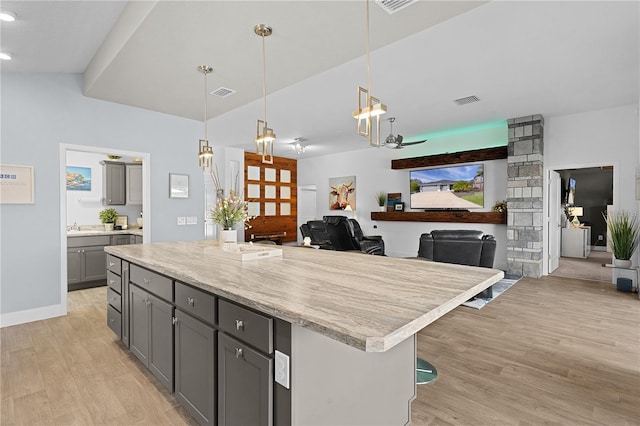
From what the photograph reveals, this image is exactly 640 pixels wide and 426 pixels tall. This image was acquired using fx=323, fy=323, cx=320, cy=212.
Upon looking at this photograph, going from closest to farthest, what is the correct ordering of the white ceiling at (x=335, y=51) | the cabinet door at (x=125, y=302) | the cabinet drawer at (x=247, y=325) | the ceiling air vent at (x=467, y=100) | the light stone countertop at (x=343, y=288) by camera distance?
the light stone countertop at (x=343, y=288)
the cabinet drawer at (x=247, y=325)
the white ceiling at (x=335, y=51)
the cabinet door at (x=125, y=302)
the ceiling air vent at (x=467, y=100)

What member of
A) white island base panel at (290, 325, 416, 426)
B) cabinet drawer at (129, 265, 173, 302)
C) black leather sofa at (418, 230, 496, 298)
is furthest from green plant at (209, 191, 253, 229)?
black leather sofa at (418, 230, 496, 298)

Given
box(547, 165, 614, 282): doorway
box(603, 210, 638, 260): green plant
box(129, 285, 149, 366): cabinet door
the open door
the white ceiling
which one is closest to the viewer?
box(129, 285, 149, 366): cabinet door

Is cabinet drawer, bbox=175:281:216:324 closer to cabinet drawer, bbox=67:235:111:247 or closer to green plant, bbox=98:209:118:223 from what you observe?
cabinet drawer, bbox=67:235:111:247

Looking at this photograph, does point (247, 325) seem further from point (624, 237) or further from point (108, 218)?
point (624, 237)

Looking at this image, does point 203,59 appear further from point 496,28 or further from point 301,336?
point 301,336

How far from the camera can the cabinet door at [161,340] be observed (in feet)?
6.54

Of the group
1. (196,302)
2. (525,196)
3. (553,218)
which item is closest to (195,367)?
(196,302)

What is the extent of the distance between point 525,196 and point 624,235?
55.0 inches

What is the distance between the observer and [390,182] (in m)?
8.06

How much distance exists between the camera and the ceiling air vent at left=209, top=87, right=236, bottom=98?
387cm

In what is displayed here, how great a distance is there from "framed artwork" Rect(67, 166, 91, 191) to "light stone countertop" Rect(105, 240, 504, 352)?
14.7 feet

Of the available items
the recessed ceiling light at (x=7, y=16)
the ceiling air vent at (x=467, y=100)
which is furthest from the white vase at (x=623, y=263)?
the recessed ceiling light at (x=7, y=16)

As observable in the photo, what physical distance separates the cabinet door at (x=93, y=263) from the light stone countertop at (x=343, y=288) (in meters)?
3.41

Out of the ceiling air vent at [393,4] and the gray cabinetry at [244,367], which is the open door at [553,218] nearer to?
the ceiling air vent at [393,4]
